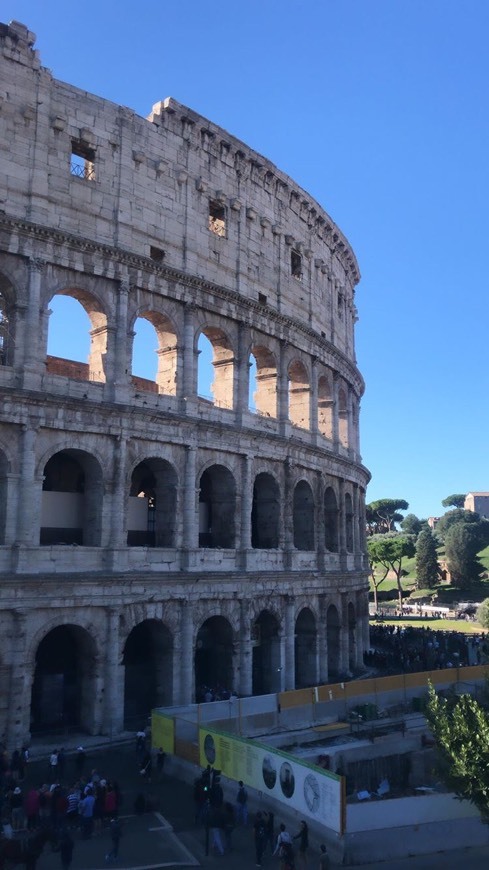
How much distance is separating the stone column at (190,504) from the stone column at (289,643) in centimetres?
572

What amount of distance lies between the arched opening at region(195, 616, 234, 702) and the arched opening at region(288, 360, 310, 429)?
951 centimetres

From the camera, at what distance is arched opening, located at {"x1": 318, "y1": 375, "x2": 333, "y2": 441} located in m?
34.2

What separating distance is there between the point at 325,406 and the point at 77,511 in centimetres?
1466

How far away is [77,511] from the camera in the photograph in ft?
77.5

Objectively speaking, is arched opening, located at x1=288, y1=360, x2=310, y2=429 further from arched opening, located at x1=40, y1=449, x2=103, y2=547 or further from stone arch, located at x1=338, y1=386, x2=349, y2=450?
arched opening, located at x1=40, y1=449, x2=103, y2=547

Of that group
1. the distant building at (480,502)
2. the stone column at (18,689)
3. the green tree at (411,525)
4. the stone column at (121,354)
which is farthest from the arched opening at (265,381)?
the distant building at (480,502)

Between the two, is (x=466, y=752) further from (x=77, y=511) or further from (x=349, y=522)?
(x=349, y=522)

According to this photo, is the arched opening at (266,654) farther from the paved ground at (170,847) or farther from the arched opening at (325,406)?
the paved ground at (170,847)

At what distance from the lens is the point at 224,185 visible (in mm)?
28438

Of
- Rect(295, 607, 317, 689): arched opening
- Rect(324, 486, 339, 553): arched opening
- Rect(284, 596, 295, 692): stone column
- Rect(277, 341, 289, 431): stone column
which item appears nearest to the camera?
Rect(284, 596, 295, 692): stone column

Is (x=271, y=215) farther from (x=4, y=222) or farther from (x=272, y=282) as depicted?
(x=4, y=222)

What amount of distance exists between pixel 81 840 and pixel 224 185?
22.5 m

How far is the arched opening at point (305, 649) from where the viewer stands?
98.5 feet

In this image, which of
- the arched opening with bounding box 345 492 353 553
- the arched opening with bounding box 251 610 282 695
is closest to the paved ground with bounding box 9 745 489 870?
the arched opening with bounding box 251 610 282 695
